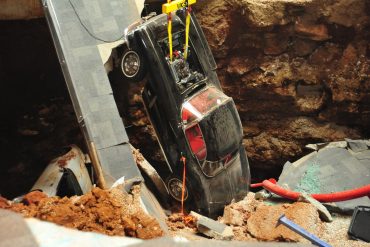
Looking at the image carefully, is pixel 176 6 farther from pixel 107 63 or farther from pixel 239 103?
pixel 239 103

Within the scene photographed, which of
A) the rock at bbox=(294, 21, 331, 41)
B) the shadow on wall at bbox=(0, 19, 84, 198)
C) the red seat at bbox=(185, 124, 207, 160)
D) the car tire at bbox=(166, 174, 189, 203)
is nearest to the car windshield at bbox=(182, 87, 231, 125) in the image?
the red seat at bbox=(185, 124, 207, 160)

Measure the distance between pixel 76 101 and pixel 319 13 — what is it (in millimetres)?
4121

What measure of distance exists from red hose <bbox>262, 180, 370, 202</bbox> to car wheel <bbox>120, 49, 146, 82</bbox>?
2572 mm

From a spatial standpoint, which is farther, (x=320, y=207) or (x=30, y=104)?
(x=30, y=104)

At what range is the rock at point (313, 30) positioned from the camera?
589 centimetres

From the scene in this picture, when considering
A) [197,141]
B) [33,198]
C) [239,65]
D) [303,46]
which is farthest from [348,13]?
[33,198]

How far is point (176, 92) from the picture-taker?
4941mm

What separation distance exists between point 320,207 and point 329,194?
404 millimetres

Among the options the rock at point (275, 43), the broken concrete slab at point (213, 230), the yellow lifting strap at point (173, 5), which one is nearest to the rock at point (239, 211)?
the broken concrete slab at point (213, 230)

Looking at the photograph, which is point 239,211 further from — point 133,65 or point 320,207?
point 133,65

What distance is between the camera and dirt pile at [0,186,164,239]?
3.40 m

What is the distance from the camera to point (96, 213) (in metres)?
3.58

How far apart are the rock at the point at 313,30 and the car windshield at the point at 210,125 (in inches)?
75.5

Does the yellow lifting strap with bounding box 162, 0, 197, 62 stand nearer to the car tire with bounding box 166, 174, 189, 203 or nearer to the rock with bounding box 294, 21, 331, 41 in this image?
the car tire with bounding box 166, 174, 189, 203
